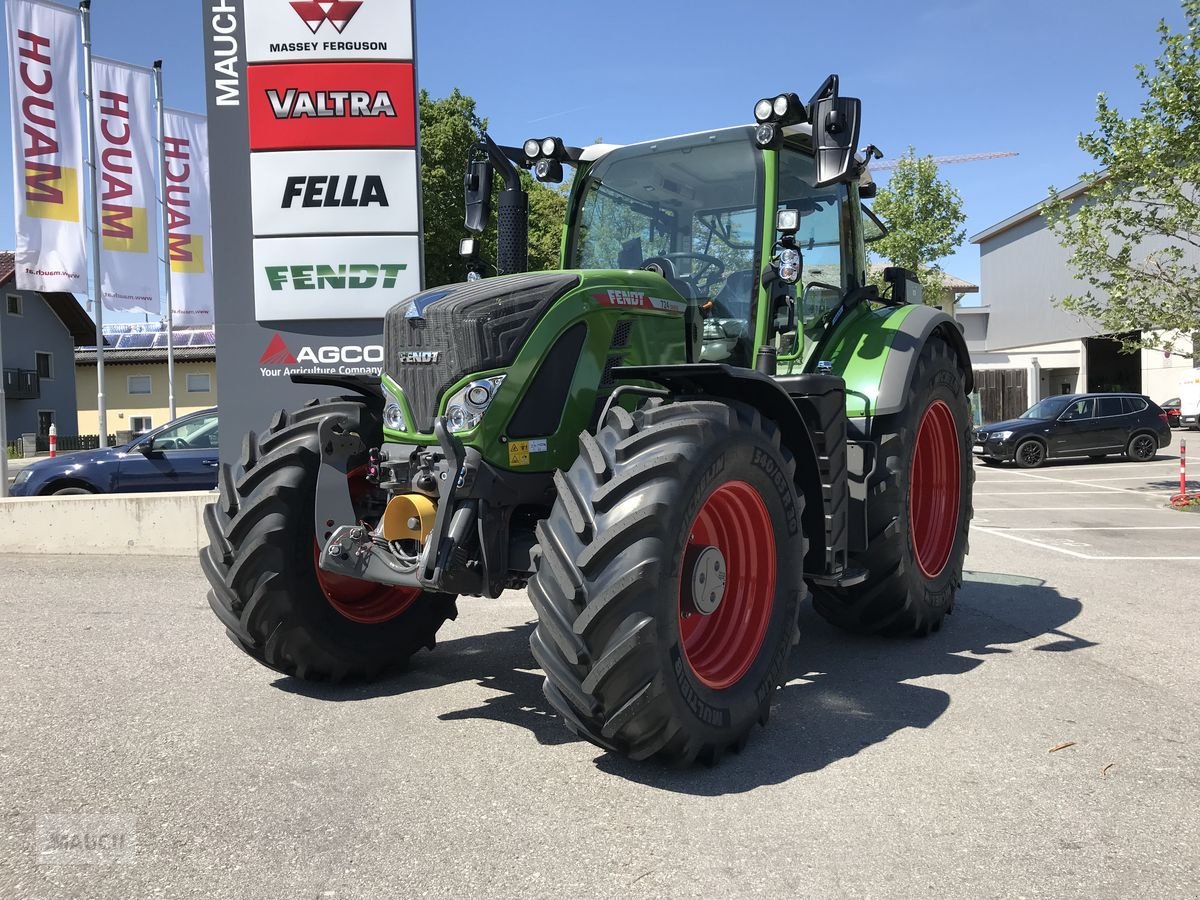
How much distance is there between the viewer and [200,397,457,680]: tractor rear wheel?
14.4 ft

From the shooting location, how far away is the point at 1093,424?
20844mm

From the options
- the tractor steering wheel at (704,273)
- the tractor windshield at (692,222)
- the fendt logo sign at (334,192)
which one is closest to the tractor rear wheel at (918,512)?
the tractor windshield at (692,222)

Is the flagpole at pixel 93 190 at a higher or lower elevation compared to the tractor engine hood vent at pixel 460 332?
higher

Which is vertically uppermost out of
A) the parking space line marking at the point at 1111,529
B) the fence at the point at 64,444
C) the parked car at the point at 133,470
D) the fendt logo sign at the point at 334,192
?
the fendt logo sign at the point at 334,192

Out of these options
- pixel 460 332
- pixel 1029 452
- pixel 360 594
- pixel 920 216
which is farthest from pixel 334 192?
pixel 920 216

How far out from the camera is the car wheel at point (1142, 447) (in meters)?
21.2

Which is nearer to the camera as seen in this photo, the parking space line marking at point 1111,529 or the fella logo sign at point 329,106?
the fella logo sign at point 329,106

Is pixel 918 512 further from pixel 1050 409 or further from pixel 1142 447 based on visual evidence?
pixel 1142 447

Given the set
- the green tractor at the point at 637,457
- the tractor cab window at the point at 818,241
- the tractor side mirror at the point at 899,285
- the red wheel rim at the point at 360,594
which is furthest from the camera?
the tractor side mirror at the point at 899,285

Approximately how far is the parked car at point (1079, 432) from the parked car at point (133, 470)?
1609cm

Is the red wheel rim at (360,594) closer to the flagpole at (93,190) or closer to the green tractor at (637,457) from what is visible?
the green tractor at (637,457)

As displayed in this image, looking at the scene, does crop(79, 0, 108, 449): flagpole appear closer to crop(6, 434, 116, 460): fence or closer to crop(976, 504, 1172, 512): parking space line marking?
crop(976, 504, 1172, 512): parking space line marking

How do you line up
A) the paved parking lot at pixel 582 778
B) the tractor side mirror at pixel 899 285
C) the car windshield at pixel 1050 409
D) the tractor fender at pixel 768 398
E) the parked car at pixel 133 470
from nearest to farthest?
1. the paved parking lot at pixel 582 778
2. the tractor fender at pixel 768 398
3. the tractor side mirror at pixel 899 285
4. the parked car at pixel 133 470
5. the car windshield at pixel 1050 409

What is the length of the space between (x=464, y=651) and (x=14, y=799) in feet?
8.38
